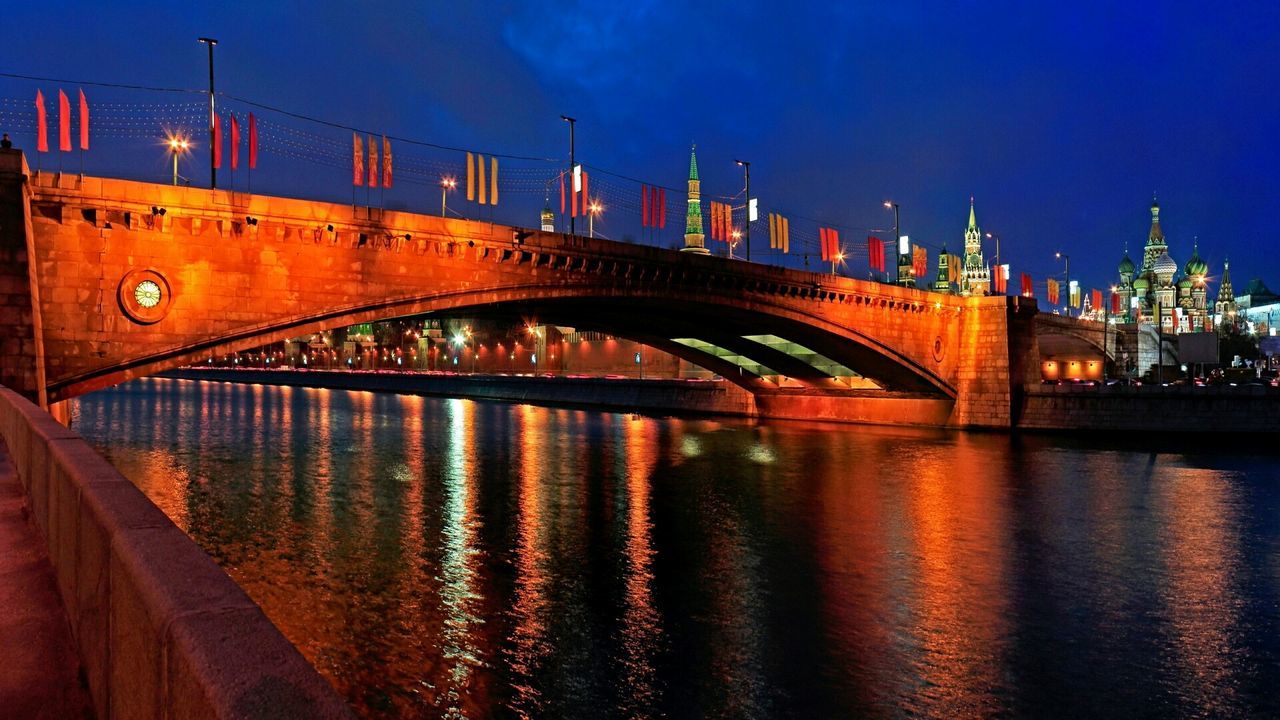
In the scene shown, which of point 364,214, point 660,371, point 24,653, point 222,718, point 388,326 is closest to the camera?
point 222,718

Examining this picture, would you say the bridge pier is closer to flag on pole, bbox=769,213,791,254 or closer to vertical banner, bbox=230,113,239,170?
vertical banner, bbox=230,113,239,170

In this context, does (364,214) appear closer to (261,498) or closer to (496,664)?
(261,498)

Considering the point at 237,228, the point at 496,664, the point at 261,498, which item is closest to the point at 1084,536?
the point at 496,664

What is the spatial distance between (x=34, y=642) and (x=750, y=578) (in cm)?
1428

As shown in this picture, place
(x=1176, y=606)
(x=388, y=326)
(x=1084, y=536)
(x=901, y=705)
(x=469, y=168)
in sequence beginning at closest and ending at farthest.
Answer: (x=901, y=705) → (x=1176, y=606) → (x=1084, y=536) → (x=469, y=168) → (x=388, y=326)

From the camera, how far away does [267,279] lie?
28.5 metres

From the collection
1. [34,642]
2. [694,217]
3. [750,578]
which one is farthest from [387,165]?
[694,217]

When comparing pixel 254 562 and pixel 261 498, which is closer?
pixel 254 562

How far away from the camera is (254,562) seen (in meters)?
18.7

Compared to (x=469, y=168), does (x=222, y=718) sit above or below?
below

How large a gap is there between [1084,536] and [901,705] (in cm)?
1432

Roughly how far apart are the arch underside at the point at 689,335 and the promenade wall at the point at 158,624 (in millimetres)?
22978

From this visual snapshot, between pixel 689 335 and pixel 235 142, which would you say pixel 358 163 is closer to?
pixel 235 142

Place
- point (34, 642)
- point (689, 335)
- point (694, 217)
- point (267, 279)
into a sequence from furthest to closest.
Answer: point (694, 217)
point (689, 335)
point (267, 279)
point (34, 642)
